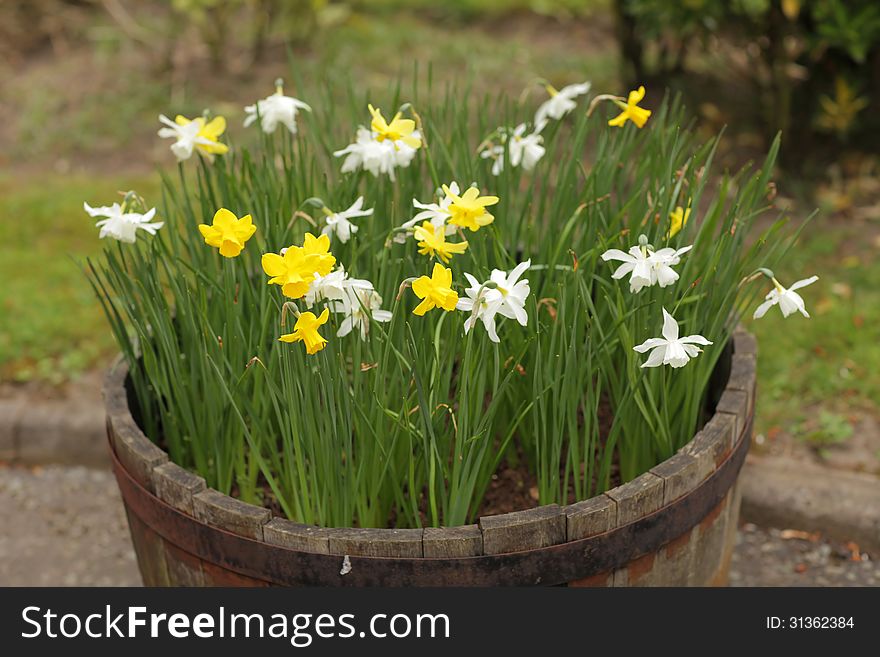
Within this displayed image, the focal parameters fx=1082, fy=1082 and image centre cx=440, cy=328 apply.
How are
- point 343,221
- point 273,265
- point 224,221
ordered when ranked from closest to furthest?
point 273,265
point 224,221
point 343,221

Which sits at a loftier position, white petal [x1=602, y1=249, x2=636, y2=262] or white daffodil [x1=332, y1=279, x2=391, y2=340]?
white petal [x1=602, y1=249, x2=636, y2=262]

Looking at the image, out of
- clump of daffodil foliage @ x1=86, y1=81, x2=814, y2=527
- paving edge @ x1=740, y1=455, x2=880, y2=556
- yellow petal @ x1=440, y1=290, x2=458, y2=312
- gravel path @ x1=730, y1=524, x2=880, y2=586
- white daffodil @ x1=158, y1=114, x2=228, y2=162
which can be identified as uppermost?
white daffodil @ x1=158, y1=114, x2=228, y2=162

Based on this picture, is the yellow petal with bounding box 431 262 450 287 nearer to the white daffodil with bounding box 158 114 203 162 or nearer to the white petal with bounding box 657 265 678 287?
the white petal with bounding box 657 265 678 287

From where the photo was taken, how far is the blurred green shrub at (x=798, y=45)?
356 cm

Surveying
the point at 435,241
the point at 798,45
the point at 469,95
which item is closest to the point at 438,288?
the point at 435,241

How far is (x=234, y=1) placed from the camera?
4914 mm

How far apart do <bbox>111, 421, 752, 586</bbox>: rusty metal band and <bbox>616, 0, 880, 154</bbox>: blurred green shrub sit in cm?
228

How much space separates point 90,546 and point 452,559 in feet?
4.91

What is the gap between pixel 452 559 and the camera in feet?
5.46

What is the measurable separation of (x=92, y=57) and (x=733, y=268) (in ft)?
13.8

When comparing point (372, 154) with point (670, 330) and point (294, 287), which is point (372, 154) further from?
point (670, 330)

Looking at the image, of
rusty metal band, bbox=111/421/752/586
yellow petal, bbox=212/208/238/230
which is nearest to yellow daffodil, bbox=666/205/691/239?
rusty metal band, bbox=111/421/752/586

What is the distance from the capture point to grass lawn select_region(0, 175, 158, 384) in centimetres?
328

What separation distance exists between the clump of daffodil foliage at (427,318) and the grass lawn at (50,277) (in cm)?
113
